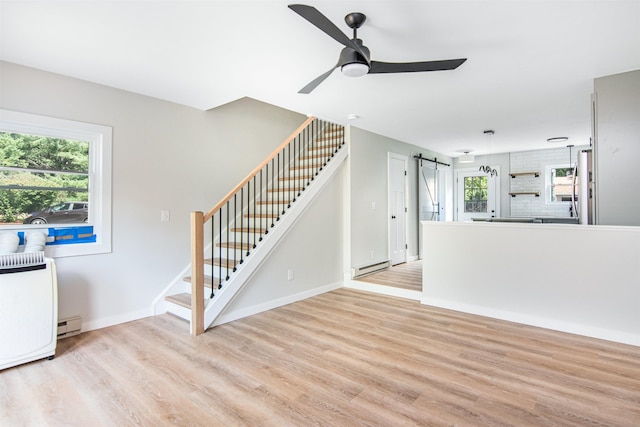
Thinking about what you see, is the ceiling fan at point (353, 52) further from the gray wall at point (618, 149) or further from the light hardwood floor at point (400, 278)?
the light hardwood floor at point (400, 278)

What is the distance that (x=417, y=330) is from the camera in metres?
3.34

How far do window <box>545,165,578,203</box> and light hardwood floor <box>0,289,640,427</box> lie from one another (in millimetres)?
4865

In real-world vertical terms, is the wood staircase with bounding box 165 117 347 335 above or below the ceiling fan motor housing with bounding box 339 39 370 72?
below

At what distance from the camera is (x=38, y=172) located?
3.17m

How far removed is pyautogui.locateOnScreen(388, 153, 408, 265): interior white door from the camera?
611cm

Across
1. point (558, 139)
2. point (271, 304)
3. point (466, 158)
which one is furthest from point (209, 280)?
point (558, 139)

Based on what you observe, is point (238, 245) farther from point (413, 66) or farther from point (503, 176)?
point (503, 176)

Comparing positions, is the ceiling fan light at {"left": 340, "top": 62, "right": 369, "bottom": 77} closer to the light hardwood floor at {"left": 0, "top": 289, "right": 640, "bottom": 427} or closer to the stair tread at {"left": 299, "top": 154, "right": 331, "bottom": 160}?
the light hardwood floor at {"left": 0, "top": 289, "right": 640, "bottom": 427}

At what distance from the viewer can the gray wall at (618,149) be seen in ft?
10.3

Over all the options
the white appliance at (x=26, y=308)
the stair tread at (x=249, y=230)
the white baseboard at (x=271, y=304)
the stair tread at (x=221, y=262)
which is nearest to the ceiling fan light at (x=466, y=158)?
the white baseboard at (x=271, y=304)

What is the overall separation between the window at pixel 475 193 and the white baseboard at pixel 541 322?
4.71 m

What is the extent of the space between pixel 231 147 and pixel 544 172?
6.54 meters

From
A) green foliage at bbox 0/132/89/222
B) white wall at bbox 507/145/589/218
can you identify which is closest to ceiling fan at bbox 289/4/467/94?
green foliage at bbox 0/132/89/222

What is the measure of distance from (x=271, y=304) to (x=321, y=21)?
316 cm
